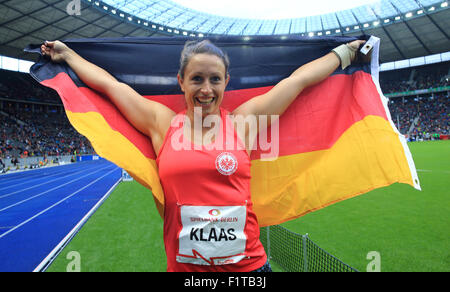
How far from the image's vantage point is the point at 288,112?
95.2 inches

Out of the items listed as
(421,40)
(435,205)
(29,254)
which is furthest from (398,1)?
(29,254)

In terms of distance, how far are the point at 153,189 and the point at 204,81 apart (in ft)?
2.65

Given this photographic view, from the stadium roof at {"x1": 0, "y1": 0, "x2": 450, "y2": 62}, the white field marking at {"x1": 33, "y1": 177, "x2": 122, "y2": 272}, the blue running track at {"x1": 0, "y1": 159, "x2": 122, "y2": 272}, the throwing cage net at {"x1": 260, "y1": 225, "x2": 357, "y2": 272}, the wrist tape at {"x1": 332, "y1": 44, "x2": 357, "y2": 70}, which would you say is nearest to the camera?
the wrist tape at {"x1": 332, "y1": 44, "x2": 357, "y2": 70}

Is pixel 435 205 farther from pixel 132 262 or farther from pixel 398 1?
pixel 398 1

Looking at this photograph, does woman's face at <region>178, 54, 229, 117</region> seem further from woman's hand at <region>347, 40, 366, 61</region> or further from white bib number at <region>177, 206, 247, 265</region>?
woman's hand at <region>347, 40, 366, 61</region>

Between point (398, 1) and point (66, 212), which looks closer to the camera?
point (66, 212)

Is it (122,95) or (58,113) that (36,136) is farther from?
(122,95)

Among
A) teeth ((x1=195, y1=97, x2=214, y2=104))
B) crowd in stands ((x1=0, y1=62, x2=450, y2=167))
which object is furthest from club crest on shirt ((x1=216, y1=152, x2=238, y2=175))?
crowd in stands ((x1=0, y1=62, x2=450, y2=167))

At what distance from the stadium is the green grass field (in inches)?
1.1

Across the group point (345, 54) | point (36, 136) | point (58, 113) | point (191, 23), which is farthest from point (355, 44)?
point (58, 113)


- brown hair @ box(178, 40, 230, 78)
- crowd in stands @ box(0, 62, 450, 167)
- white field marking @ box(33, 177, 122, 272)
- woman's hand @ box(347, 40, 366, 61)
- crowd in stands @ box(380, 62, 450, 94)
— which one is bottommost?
white field marking @ box(33, 177, 122, 272)

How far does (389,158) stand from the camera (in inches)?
87.4

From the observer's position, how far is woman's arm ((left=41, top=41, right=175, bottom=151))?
1.94 m

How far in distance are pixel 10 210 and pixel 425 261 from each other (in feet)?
39.4
